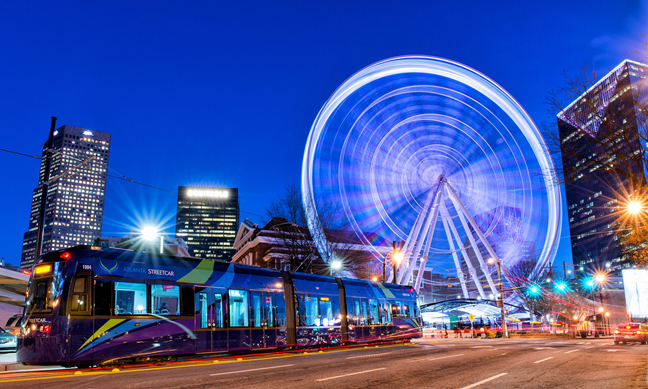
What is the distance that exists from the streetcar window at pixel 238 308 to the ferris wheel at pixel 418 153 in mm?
14977

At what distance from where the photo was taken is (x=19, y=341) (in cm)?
1381

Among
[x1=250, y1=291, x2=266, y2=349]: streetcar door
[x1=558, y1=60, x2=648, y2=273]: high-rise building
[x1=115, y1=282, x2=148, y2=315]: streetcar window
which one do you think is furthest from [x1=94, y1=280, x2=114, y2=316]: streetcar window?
[x1=558, y1=60, x2=648, y2=273]: high-rise building

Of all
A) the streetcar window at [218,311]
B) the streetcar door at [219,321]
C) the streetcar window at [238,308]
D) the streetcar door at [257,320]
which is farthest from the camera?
the streetcar door at [257,320]

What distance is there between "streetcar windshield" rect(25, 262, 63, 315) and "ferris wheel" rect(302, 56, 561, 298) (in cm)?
1954

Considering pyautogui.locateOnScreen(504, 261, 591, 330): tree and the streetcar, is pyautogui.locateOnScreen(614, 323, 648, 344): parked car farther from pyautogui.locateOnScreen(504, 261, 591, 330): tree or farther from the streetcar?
pyautogui.locateOnScreen(504, 261, 591, 330): tree

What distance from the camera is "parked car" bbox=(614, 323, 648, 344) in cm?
2853

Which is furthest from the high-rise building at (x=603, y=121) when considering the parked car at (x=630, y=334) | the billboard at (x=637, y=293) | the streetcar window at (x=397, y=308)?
the billboard at (x=637, y=293)

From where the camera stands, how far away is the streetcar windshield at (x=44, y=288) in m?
13.6

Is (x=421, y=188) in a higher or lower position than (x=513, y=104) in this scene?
lower

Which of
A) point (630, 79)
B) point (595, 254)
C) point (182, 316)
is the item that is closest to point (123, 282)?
point (182, 316)

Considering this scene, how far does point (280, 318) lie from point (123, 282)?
6.85m

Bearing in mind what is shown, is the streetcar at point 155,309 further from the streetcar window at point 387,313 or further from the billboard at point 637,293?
the billboard at point 637,293

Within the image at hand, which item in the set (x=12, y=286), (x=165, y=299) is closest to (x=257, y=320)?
(x=165, y=299)

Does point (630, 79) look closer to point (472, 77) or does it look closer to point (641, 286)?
point (472, 77)
